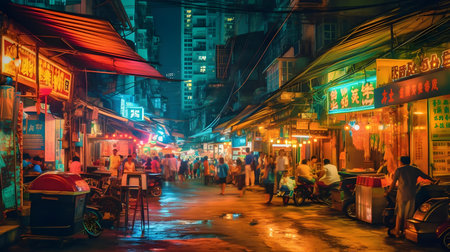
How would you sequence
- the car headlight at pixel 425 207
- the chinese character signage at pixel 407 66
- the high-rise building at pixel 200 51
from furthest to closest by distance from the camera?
the high-rise building at pixel 200 51
the chinese character signage at pixel 407 66
the car headlight at pixel 425 207

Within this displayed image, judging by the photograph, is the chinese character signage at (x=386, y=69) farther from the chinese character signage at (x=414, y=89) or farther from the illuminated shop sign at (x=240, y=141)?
the illuminated shop sign at (x=240, y=141)

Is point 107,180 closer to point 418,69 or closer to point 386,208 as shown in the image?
point 386,208

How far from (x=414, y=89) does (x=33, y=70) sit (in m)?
9.03

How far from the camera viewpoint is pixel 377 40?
442 inches

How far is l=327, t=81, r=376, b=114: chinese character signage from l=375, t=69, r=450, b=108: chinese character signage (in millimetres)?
1444

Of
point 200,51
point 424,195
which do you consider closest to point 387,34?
point 424,195

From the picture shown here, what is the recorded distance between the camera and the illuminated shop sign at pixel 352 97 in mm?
12180

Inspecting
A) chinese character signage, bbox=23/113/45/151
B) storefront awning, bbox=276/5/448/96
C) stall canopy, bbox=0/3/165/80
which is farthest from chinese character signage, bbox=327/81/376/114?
chinese character signage, bbox=23/113/45/151

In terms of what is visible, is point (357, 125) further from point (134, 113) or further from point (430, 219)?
point (134, 113)

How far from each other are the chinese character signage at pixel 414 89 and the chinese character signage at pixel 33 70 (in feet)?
28.7

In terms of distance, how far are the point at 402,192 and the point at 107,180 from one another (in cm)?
917

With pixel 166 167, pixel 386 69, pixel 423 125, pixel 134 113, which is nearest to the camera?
pixel 386 69

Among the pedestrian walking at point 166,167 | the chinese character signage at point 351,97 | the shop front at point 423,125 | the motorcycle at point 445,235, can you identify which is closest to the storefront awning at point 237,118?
the pedestrian walking at point 166,167

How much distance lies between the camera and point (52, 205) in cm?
793
